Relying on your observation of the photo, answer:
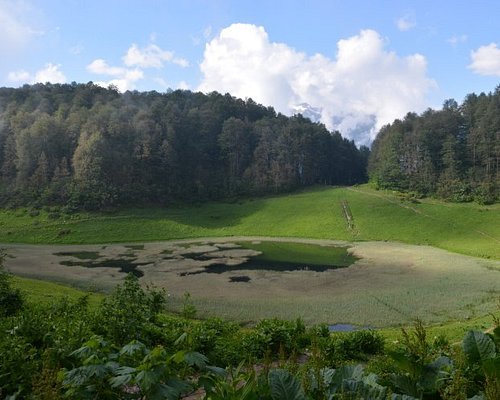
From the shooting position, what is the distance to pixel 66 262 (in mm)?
59062

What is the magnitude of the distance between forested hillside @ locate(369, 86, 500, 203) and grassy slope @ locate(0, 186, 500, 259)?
11.5 meters

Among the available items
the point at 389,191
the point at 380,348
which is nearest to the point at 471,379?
the point at 380,348

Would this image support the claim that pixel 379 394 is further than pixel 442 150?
No

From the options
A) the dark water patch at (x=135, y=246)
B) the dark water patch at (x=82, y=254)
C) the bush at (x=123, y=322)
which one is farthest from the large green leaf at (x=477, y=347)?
the dark water patch at (x=135, y=246)

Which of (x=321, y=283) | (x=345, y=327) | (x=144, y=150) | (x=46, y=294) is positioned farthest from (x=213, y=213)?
(x=345, y=327)

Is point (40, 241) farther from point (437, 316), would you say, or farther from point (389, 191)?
point (389, 191)

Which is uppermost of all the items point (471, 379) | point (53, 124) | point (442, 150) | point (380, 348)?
point (53, 124)

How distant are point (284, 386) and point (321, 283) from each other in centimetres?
4151

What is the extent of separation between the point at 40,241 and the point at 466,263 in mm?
75754

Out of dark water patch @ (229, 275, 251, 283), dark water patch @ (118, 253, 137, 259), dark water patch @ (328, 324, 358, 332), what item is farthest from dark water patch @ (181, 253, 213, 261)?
dark water patch @ (328, 324, 358, 332)

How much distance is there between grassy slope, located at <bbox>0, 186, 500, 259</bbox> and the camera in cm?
8325

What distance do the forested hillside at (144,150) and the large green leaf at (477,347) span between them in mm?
110981

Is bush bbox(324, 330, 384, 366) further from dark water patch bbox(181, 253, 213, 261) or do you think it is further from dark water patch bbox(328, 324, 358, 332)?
dark water patch bbox(181, 253, 213, 261)

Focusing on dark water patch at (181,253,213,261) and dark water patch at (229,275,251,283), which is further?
dark water patch at (181,253,213,261)
